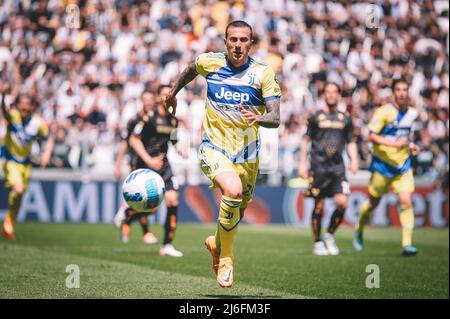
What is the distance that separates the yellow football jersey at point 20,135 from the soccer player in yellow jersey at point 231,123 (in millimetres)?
7113

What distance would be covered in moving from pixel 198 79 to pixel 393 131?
9.31m

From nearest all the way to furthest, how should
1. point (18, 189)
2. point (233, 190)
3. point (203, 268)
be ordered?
1. point (233, 190)
2. point (203, 268)
3. point (18, 189)

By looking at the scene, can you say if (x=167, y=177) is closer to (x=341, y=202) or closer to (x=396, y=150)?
(x=341, y=202)

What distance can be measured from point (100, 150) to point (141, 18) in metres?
A: 5.50

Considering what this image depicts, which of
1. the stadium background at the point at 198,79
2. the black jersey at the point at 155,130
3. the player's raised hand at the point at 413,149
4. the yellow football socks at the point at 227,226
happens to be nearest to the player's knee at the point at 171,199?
the black jersey at the point at 155,130

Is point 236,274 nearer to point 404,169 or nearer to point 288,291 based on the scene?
point 288,291

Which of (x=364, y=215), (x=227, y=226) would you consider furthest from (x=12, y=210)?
(x=227, y=226)

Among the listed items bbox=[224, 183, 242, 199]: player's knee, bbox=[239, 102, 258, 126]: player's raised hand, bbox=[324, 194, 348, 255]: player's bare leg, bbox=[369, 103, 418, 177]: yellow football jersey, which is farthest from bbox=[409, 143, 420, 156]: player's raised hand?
bbox=[239, 102, 258, 126]: player's raised hand

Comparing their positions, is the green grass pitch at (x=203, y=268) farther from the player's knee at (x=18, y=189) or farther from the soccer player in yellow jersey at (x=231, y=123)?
the player's knee at (x=18, y=189)

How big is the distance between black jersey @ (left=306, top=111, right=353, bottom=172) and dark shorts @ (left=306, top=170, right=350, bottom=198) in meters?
0.10

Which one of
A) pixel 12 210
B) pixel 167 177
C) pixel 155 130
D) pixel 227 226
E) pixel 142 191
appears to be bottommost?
pixel 12 210

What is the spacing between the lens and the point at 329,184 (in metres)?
14.4

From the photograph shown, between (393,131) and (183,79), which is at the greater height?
(183,79)

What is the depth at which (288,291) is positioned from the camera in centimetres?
940
